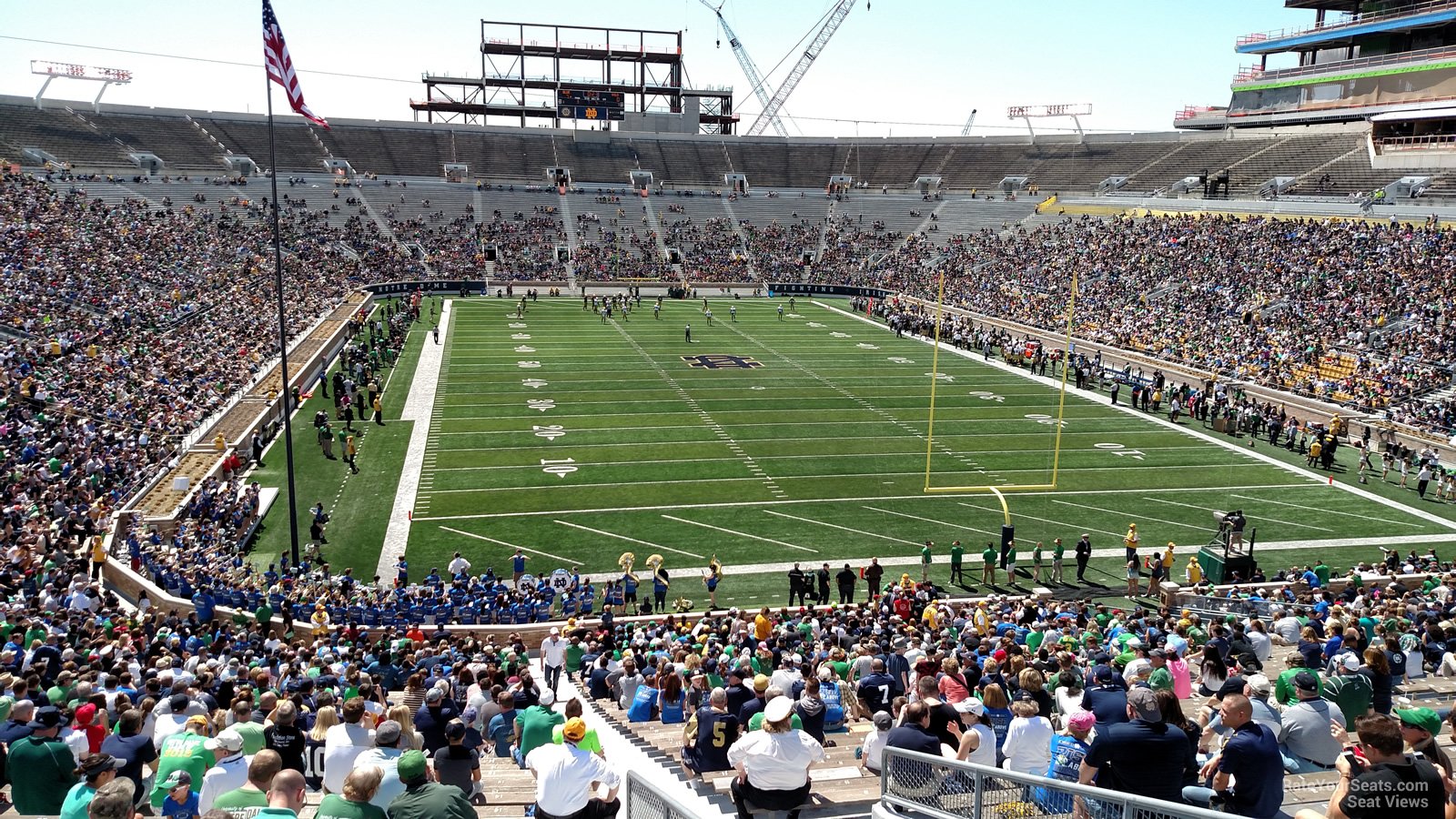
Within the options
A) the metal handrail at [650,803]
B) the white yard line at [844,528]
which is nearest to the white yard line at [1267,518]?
the white yard line at [844,528]

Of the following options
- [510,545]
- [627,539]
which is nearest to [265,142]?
[510,545]

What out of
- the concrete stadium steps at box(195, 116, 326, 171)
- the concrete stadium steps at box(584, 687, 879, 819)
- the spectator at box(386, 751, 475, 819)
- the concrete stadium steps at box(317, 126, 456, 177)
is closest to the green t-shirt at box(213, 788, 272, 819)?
the spectator at box(386, 751, 475, 819)

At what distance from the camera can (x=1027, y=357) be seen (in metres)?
40.7

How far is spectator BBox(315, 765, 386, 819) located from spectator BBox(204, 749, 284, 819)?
0.40 metres

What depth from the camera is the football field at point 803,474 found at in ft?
69.4

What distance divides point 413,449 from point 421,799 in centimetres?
2376

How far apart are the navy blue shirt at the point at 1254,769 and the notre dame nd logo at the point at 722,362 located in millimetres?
33753

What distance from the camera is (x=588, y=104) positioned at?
280 feet

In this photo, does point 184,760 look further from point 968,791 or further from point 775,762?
point 968,791

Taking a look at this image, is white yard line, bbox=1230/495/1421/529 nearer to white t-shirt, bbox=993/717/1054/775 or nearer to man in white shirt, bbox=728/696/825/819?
white t-shirt, bbox=993/717/1054/775

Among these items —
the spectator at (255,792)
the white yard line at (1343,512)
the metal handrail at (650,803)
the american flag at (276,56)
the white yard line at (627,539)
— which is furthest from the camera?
the white yard line at (1343,512)

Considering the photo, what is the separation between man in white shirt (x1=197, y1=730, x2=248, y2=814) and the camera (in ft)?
19.5

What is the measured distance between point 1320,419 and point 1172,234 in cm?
2216

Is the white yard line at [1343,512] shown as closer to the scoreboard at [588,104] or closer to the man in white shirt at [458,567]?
the man in white shirt at [458,567]
